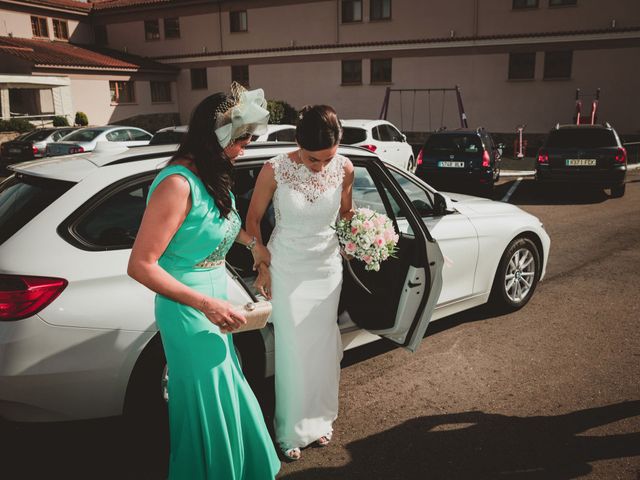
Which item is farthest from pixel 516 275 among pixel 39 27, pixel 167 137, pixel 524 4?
pixel 39 27

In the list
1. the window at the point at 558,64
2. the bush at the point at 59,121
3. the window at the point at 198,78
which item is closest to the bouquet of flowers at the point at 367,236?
the window at the point at 558,64

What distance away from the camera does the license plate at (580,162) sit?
1173 centimetres

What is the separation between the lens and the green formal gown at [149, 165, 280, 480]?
83.3 inches

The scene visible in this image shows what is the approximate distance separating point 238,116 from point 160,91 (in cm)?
3388

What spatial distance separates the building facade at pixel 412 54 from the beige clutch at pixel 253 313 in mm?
24258

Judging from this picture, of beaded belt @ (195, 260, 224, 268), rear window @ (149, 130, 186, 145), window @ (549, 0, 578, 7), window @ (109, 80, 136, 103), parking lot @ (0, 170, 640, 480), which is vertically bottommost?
parking lot @ (0, 170, 640, 480)

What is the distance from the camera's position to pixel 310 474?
2979mm

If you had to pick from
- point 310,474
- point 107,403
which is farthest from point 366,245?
point 107,403

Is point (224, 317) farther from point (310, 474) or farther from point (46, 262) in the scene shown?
point (310, 474)

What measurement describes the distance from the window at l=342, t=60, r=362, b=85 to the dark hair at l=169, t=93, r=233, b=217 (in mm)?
26850

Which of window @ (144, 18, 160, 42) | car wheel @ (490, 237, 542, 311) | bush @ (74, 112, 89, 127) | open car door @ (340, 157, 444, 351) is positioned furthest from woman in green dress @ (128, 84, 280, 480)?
window @ (144, 18, 160, 42)

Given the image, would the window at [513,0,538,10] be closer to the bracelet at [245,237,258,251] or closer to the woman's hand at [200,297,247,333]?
the bracelet at [245,237,258,251]

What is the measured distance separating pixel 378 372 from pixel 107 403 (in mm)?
2070

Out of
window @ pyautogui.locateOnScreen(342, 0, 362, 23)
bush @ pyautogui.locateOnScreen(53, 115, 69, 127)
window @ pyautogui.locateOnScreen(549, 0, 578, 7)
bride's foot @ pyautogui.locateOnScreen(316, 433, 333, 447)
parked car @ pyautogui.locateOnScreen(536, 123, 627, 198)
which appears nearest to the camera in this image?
bride's foot @ pyautogui.locateOnScreen(316, 433, 333, 447)
